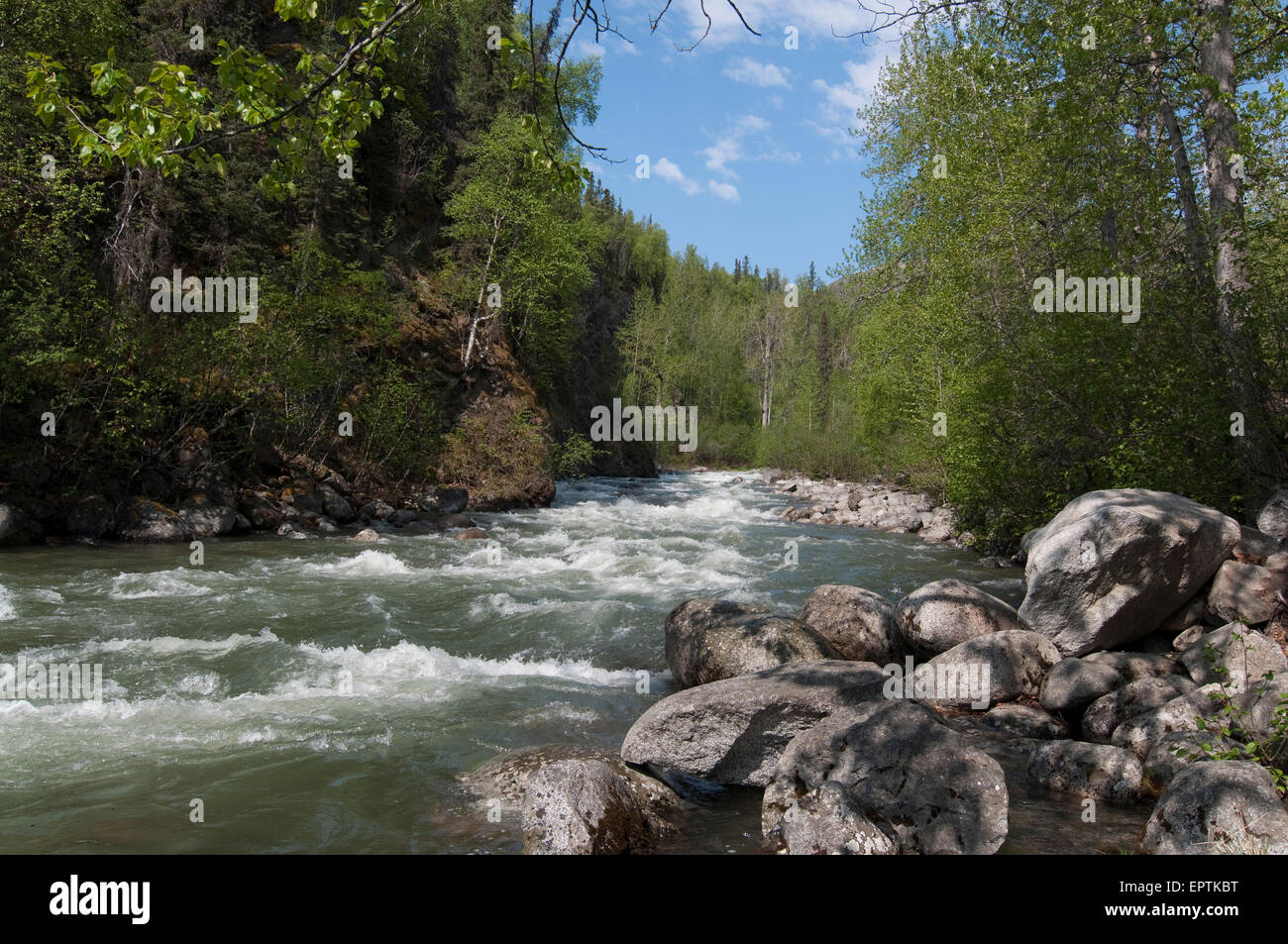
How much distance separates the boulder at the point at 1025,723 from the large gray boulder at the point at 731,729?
5.82 feet

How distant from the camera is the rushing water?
532 centimetres

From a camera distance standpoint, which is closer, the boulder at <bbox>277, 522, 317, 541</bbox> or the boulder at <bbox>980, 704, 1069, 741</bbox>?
the boulder at <bbox>980, 704, 1069, 741</bbox>

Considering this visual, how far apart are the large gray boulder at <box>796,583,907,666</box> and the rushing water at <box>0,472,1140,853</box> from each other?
81.9 inches

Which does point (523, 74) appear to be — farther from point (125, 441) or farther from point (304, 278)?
point (304, 278)

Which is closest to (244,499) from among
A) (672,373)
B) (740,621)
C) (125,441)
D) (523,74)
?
(125,441)

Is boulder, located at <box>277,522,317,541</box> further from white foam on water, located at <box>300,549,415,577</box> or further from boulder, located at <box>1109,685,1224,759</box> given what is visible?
boulder, located at <box>1109,685,1224,759</box>

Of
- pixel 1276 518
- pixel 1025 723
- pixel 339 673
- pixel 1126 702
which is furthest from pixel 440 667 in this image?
pixel 1276 518

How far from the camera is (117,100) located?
3.49m

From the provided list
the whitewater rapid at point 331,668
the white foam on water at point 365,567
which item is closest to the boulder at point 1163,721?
the whitewater rapid at point 331,668

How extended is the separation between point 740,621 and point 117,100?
7070 mm

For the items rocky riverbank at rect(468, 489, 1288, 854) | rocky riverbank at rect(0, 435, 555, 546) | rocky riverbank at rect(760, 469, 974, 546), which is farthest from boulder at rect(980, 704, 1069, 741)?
rocky riverbank at rect(0, 435, 555, 546)

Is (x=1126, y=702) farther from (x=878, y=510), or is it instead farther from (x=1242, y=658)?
(x=878, y=510)

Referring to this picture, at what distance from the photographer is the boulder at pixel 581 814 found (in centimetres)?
479

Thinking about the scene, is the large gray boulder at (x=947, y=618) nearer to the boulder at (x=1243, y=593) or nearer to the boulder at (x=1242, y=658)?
the boulder at (x=1243, y=593)
